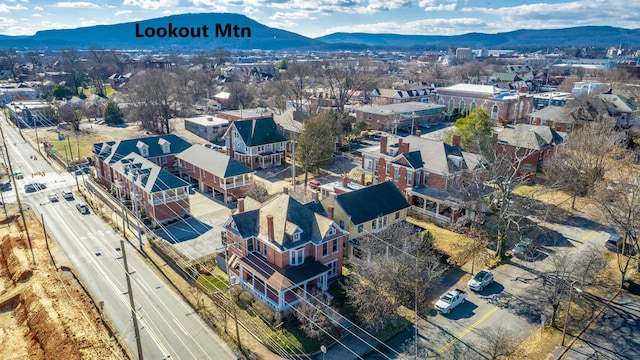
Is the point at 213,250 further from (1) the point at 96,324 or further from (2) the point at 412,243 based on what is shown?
(2) the point at 412,243

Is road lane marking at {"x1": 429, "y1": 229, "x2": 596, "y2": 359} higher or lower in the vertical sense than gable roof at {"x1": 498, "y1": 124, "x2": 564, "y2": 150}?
lower

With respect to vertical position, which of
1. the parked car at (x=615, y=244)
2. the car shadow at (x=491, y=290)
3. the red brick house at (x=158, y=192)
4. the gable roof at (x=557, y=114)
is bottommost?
the car shadow at (x=491, y=290)

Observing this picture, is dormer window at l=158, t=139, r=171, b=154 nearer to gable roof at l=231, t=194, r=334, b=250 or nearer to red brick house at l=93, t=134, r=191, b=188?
red brick house at l=93, t=134, r=191, b=188

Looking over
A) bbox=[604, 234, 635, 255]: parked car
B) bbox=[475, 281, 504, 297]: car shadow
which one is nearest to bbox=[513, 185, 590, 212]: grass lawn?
bbox=[604, 234, 635, 255]: parked car

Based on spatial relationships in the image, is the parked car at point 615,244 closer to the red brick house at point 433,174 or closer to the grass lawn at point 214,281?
the red brick house at point 433,174

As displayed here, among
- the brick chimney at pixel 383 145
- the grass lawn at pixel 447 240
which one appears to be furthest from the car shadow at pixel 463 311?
the brick chimney at pixel 383 145

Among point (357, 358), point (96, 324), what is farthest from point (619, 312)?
point (96, 324)
